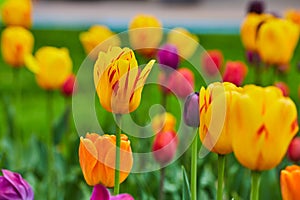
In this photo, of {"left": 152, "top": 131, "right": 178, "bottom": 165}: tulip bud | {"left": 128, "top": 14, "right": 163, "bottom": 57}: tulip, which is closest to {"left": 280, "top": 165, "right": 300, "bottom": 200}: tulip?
{"left": 152, "top": 131, "right": 178, "bottom": 165}: tulip bud

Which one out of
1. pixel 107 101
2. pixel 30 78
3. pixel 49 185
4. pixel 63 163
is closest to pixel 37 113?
pixel 30 78

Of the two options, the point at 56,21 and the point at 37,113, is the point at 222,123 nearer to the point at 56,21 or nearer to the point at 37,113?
the point at 37,113

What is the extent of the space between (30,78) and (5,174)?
4.87m

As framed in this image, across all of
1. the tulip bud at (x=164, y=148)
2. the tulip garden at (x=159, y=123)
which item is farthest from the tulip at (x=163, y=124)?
the tulip bud at (x=164, y=148)

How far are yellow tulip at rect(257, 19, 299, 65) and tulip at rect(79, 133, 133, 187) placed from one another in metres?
1.01

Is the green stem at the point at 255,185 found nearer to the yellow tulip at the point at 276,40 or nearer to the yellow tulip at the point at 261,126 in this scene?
the yellow tulip at the point at 261,126

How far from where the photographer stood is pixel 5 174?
3.49 feet

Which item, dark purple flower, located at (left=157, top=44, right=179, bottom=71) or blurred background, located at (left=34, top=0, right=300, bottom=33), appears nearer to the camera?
dark purple flower, located at (left=157, top=44, right=179, bottom=71)

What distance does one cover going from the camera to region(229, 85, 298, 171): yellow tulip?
1.08 meters

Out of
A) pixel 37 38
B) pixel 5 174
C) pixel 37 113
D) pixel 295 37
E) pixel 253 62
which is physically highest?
pixel 5 174

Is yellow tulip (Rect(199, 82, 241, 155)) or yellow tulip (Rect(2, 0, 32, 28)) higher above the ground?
yellow tulip (Rect(199, 82, 241, 155))

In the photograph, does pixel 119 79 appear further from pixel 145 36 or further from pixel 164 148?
pixel 145 36

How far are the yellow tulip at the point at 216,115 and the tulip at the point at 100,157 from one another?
11 cm

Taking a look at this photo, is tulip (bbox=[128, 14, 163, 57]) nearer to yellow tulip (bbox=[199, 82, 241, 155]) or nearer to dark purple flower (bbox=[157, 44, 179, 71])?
dark purple flower (bbox=[157, 44, 179, 71])
